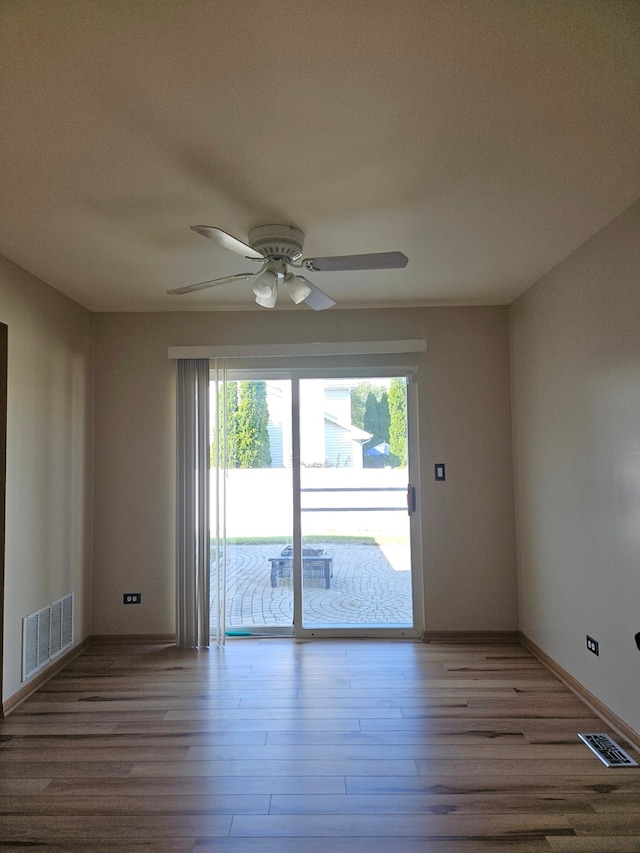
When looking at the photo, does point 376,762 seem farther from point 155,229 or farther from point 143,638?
point 155,229

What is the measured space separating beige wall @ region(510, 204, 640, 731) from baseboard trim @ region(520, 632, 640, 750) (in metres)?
0.04

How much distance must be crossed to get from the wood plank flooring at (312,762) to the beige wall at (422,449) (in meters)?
0.55

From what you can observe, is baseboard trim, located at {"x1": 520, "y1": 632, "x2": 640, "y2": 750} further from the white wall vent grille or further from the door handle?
the white wall vent grille

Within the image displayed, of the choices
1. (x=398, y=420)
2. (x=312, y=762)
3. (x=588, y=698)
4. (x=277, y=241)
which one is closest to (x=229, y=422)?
(x=398, y=420)

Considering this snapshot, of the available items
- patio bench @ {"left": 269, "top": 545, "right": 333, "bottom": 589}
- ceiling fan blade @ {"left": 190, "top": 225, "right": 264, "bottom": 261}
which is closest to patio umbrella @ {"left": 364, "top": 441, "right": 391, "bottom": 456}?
patio bench @ {"left": 269, "top": 545, "right": 333, "bottom": 589}

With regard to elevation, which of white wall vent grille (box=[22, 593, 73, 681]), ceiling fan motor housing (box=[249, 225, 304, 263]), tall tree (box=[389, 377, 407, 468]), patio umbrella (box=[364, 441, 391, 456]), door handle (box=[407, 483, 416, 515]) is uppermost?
ceiling fan motor housing (box=[249, 225, 304, 263])

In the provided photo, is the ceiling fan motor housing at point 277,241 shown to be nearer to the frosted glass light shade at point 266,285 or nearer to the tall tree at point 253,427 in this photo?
the frosted glass light shade at point 266,285

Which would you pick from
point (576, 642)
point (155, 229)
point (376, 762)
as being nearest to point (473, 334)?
point (576, 642)

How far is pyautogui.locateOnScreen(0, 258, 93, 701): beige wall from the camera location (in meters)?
3.08

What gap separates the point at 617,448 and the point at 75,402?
3587mm

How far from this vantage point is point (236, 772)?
2.36 meters

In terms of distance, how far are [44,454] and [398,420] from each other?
2595 millimetres

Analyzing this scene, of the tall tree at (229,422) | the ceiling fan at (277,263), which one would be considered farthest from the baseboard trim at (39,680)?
the ceiling fan at (277,263)

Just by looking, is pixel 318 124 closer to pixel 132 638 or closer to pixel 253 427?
pixel 253 427
